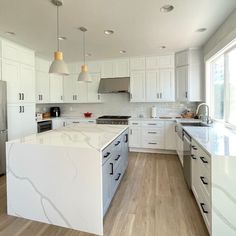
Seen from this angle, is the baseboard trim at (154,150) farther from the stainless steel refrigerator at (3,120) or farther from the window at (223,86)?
the stainless steel refrigerator at (3,120)

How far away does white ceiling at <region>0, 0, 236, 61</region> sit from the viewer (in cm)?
222

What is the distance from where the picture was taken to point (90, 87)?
5.30m

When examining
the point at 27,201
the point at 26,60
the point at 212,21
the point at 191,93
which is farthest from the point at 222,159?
the point at 26,60

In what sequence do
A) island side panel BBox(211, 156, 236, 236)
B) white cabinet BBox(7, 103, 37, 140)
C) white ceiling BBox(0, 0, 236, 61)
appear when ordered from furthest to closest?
white cabinet BBox(7, 103, 37, 140), white ceiling BBox(0, 0, 236, 61), island side panel BBox(211, 156, 236, 236)

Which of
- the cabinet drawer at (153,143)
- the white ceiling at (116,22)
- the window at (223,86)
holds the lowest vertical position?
the cabinet drawer at (153,143)

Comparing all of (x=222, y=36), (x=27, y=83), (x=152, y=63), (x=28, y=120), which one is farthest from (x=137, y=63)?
(x=28, y=120)

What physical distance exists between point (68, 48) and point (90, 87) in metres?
1.51

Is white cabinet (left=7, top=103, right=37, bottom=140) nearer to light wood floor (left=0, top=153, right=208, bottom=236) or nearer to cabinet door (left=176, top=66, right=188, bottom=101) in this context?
light wood floor (left=0, top=153, right=208, bottom=236)

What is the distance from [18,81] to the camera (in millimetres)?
3680

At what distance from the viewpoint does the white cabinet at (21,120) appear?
3.52m

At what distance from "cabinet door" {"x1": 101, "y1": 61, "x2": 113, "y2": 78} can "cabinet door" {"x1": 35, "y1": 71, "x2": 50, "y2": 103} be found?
63.0 inches

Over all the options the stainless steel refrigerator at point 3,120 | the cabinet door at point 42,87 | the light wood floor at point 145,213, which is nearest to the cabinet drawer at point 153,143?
the light wood floor at point 145,213

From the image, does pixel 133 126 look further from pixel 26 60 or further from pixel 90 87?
pixel 26 60

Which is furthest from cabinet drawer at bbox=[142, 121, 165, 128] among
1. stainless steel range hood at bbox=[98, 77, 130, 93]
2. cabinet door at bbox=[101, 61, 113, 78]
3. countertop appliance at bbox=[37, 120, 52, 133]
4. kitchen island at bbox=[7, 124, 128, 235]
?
kitchen island at bbox=[7, 124, 128, 235]
